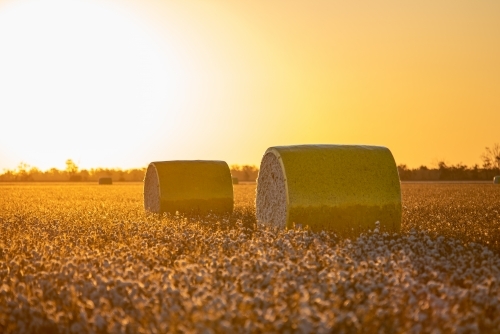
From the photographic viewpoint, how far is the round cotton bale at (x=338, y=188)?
13.0 m

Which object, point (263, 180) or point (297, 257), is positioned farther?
point (263, 180)

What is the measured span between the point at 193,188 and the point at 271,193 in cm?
547

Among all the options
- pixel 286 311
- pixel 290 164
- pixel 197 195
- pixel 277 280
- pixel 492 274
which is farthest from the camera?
pixel 197 195

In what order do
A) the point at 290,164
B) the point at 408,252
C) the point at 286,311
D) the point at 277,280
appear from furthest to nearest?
the point at 290,164 < the point at 408,252 < the point at 277,280 < the point at 286,311

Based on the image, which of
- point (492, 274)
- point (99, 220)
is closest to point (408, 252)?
point (492, 274)

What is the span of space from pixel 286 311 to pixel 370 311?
108 cm

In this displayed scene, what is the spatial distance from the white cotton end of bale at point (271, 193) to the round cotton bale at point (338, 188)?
0.14ft

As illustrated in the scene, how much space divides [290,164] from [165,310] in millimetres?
7365

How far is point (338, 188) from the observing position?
42.8 ft

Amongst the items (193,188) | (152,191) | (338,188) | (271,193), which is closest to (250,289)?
(338,188)

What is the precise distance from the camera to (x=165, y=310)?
6.28m

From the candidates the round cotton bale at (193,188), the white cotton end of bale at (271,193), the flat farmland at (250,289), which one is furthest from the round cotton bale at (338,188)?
the round cotton bale at (193,188)

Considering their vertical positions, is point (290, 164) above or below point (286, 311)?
above

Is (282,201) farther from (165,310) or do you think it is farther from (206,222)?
(165,310)
